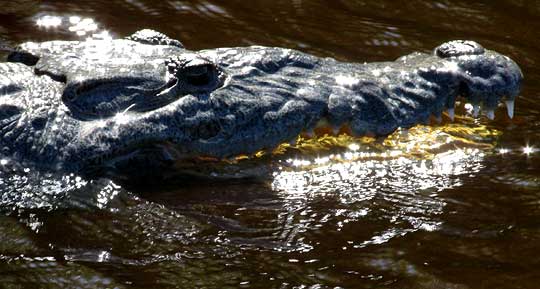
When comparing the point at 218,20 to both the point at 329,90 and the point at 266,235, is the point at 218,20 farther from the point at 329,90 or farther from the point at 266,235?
the point at 266,235

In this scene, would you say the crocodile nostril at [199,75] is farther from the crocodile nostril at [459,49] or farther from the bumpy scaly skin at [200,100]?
the crocodile nostril at [459,49]

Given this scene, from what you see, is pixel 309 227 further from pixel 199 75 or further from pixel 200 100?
pixel 199 75

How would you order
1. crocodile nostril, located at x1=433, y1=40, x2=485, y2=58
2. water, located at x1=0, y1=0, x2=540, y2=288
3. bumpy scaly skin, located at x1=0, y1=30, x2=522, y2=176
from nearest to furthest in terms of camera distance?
1. water, located at x1=0, y1=0, x2=540, y2=288
2. bumpy scaly skin, located at x1=0, y1=30, x2=522, y2=176
3. crocodile nostril, located at x1=433, y1=40, x2=485, y2=58

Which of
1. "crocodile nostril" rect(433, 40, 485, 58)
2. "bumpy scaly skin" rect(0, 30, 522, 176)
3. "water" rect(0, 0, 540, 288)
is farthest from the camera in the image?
"crocodile nostril" rect(433, 40, 485, 58)

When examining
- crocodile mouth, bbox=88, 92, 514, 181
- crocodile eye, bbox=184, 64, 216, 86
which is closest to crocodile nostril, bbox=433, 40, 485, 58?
crocodile mouth, bbox=88, 92, 514, 181

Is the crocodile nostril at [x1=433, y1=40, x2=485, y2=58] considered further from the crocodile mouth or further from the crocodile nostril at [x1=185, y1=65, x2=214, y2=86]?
the crocodile nostril at [x1=185, y1=65, x2=214, y2=86]

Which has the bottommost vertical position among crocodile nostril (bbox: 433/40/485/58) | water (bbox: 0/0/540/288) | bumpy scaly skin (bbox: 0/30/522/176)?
water (bbox: 0/0/540/288)

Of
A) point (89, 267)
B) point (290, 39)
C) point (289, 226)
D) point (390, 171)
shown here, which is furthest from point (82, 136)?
point (290, 39)

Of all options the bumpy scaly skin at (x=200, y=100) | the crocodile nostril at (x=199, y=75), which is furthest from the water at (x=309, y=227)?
the crocodile nostril at (x=199, y=75)
